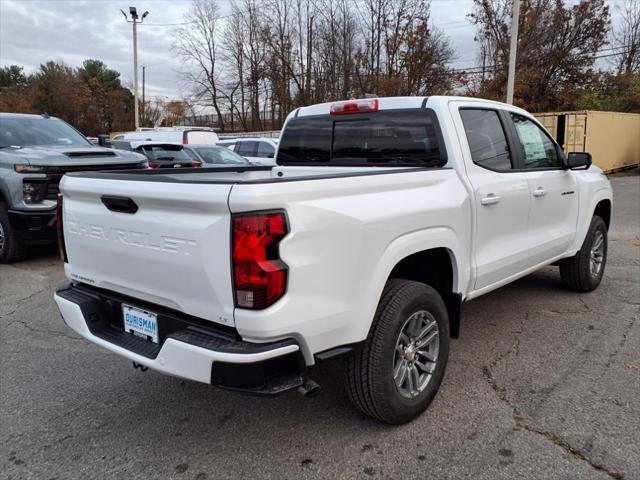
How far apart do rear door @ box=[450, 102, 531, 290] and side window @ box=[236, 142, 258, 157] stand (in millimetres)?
13120

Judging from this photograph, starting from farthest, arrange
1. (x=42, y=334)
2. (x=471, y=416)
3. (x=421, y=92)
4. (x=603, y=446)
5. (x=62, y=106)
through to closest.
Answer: (x=62, y=106) → (x=421, y=92) → (x=42, y=334) → (x=471, y=416) → (x=603, y=446)

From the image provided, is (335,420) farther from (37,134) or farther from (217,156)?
(217,156)

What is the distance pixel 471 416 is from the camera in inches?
125

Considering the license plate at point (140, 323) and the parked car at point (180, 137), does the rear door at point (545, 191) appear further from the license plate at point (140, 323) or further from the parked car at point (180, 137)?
the parked car at point (180, 137)

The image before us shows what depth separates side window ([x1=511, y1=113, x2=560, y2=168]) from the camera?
4.40 m

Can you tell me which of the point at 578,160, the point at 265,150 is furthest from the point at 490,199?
the point at 265,150

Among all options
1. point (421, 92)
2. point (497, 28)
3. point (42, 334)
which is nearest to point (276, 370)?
point (42, 334)

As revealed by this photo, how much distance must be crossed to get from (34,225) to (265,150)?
32.9 ft

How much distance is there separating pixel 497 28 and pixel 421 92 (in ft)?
18.6

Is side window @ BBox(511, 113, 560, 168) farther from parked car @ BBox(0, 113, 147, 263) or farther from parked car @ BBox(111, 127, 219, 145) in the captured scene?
parked car @ BBox(111, 127, 219, 145)

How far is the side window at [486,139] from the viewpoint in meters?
3.77

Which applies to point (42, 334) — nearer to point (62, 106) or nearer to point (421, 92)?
point (421, 92)

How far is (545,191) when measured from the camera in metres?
4.41

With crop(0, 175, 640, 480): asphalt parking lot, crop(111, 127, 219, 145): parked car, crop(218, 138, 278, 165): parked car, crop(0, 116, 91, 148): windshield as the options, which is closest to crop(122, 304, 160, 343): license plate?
crop(0, 175, 640, 480): asphalt parking lot
